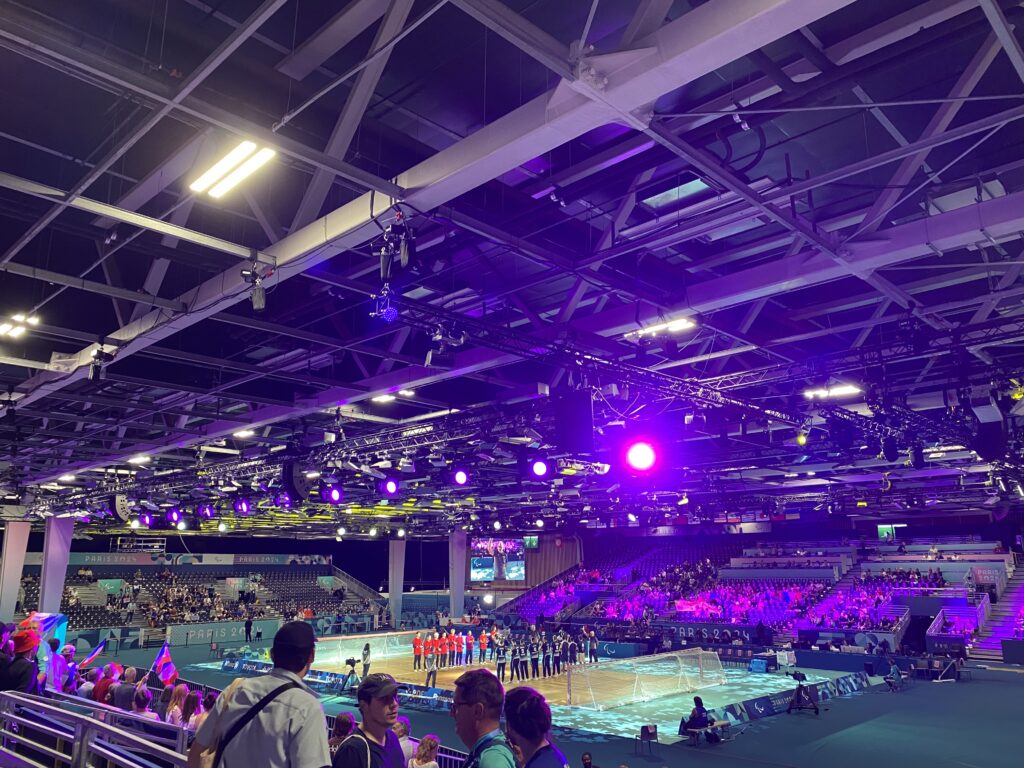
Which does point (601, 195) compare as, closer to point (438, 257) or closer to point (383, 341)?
point (438, 257)

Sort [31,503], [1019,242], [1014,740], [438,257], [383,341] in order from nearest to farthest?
[438,257] → [1019,242] → [383,341] → [1014,740] → [31,503]

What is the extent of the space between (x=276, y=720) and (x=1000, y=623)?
38.3 meters

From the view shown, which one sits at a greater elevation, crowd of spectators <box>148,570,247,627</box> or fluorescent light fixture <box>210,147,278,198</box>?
fluorescent light fixture <box>210,147,278,198</box>

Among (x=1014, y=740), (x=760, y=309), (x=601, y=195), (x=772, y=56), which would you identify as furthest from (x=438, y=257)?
(x=1014, y=740)

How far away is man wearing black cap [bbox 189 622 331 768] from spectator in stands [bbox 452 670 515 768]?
1.90 ft

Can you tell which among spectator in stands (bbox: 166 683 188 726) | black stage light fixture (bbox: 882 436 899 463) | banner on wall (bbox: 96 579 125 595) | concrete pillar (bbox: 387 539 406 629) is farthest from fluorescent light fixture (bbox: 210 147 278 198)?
banner on wall (bbox: 96 579 125 595)

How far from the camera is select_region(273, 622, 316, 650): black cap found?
9.89 feet

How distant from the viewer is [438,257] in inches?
362

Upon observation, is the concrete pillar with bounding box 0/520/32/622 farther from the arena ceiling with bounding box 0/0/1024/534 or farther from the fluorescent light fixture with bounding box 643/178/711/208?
the fluorescent light fixture with bounding box 643/178/711/208

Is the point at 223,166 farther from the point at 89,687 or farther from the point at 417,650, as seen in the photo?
the point at 417,650

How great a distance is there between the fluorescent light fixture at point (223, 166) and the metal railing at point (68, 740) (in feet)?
14.7

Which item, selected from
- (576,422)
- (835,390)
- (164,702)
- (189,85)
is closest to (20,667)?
(189,85)

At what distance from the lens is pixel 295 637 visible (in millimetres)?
3027

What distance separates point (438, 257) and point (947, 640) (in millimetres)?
29497
